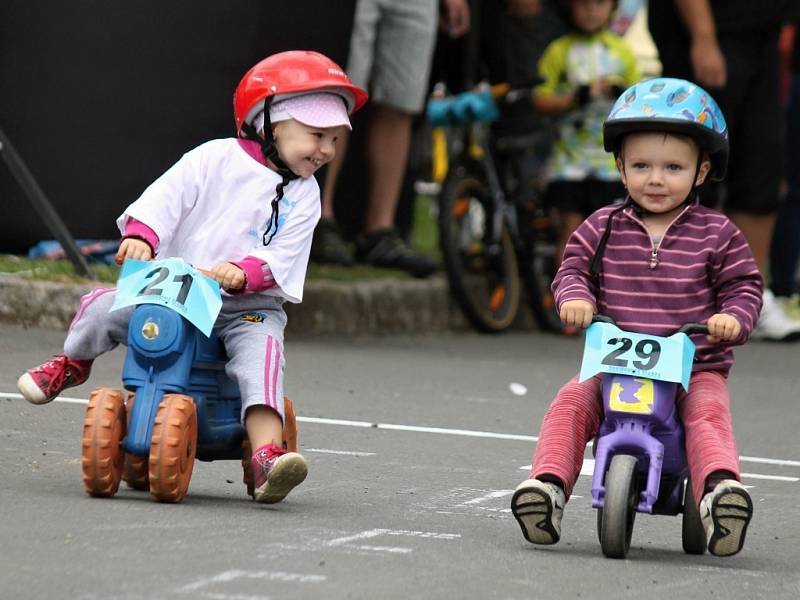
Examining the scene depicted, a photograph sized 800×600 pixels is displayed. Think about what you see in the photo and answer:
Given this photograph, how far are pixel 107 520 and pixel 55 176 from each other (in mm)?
4693

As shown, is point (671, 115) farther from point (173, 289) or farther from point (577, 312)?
point (173, 289)

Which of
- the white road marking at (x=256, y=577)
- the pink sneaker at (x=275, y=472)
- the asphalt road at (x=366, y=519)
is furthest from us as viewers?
the pink sneaker at (x=275, y=472)

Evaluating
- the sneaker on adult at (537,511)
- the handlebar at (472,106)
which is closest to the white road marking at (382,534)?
the sneaker on adult at (537,511)

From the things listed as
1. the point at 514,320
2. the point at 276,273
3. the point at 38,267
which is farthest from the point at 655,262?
the point at 514,320

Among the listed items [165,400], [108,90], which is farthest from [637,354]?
[108,90]

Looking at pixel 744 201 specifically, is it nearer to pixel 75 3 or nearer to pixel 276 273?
pixel 75 3

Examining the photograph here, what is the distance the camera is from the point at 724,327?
187 inches

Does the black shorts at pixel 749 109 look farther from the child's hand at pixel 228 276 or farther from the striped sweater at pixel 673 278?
the child's hand at pixel 228 276

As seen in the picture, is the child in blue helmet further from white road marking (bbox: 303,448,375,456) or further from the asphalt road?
white road marking (bbox: 303,448,375,456)

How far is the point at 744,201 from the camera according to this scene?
10.5 m

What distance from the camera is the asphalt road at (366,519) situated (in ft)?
13.4

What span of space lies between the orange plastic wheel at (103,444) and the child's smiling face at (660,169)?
1487 mm

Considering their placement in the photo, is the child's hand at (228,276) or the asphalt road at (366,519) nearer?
the asphalt road at (366,519)

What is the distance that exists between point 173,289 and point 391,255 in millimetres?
5300
